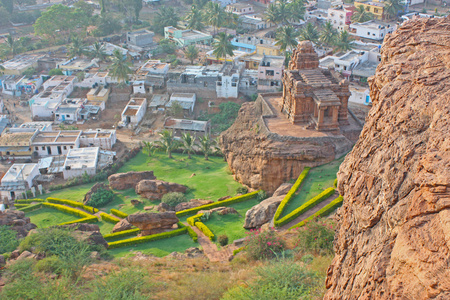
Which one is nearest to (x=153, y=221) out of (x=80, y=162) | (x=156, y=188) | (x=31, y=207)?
(x=156, y=188)

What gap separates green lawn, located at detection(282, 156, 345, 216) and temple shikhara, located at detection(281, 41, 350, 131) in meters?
3.72

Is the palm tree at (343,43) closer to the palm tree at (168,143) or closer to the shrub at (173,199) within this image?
the palm tree at (168,143)

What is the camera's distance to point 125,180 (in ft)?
135

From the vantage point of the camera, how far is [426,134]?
11.6 metres

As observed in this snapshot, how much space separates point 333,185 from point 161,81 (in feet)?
134

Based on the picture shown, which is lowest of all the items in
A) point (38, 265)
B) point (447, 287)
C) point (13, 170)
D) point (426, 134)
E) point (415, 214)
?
point (13, 170)

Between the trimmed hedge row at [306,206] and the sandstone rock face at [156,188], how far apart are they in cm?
1272

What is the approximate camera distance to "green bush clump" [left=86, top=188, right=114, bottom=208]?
37.5 meters

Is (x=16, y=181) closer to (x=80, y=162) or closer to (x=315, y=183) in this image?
(x=80, y=162)

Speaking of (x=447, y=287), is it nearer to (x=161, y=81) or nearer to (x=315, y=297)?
(x=315, y=297)

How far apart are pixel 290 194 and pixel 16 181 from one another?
2760 centimetres

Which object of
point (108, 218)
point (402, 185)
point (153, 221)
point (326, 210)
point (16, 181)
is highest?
point (402, 185)

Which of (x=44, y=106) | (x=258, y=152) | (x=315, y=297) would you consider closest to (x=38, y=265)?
(x=315, y=297)

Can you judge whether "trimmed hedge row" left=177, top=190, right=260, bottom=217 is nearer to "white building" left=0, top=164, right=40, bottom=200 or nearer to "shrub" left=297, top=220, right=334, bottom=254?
"shrub" left=297, top=220, right=334, bottom=254
